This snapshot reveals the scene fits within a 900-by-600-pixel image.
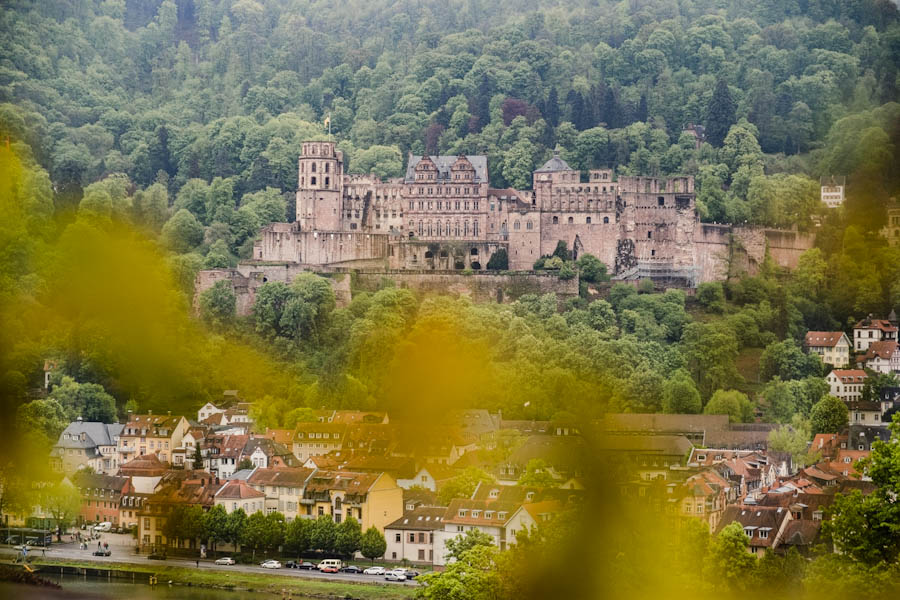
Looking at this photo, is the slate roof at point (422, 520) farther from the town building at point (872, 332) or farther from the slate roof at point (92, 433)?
the town building at point (872, 332)

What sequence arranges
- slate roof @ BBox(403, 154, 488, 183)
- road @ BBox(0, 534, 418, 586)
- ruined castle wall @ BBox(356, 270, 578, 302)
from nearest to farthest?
road @ BBox(0, 534, 418, 586) < ruined castle wall @ BBox(356, 270, 578, 302) < slate roof @ BBox(403, 154, 488, 183)

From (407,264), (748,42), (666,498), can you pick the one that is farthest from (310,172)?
(666,498)

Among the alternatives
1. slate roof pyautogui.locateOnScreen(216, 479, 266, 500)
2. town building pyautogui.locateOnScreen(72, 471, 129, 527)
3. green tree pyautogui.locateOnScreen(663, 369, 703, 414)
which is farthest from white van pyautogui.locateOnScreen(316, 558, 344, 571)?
green tree pyautogui.locateOnScreen(663, 369, 703, 414)

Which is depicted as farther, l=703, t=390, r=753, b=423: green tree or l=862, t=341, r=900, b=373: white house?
l=862, t=341, r=900, b=373: white house

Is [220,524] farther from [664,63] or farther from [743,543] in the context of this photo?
[664,63]

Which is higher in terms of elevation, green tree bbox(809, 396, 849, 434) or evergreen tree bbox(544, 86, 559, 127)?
evergreen tree bbox(544, 86, 559, 127)

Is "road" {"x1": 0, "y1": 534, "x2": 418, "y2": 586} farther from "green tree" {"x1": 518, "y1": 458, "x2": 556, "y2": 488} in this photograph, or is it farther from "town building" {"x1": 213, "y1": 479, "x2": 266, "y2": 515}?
"green tree" {"x1": 518, "y1": 458, "x2": 556, "y2": 488}
